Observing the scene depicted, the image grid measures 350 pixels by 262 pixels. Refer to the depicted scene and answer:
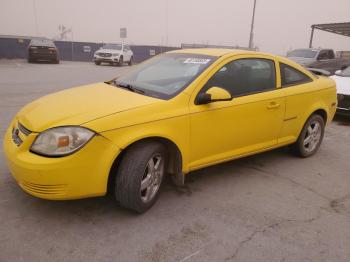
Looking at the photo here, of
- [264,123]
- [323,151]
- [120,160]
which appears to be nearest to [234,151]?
[264,123]

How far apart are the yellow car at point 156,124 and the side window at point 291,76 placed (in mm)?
14

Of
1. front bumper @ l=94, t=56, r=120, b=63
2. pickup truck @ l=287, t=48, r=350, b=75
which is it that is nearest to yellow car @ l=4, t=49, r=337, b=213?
pickup truck @ l=287, t=48, r=350, b=75

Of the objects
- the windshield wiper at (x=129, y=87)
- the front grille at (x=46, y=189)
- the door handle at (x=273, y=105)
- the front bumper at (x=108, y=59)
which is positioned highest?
the windshield wiper at (x=129, y=87)

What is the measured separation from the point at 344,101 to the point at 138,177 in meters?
5.95

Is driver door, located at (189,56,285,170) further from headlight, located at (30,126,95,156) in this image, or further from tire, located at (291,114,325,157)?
headlight, located at (30,126,95,156)

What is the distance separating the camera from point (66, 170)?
2.69 metres

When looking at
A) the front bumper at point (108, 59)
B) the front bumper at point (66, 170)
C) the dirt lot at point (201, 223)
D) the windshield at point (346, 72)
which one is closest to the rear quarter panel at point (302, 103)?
the dirt lot at point (201, 223)

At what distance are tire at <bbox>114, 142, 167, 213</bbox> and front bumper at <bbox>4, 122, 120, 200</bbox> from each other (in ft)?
0.47

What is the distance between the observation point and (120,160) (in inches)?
119

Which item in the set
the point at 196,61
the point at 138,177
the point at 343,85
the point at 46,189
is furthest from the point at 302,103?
the point at 343,85

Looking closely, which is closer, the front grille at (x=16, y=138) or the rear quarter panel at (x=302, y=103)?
the front grille at (x=16, y=138)

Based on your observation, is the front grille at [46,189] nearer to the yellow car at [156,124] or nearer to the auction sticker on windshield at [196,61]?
the yellow car at [156,124]

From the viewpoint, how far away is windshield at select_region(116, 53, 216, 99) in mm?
3480

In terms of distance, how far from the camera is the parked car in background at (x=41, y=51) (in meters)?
21.3
